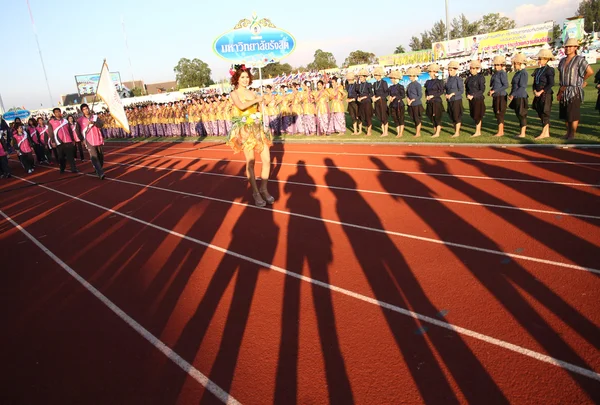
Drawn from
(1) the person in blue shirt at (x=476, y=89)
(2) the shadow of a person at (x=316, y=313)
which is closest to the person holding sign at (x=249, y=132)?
(2) the shadow of a person at (x=316, y=313)

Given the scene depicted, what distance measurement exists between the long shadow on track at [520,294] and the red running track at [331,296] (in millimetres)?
17

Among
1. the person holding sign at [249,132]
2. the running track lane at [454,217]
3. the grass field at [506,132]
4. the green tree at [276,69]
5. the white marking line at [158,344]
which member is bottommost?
the white marking line at [158,344]

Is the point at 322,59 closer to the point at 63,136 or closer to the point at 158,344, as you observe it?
the point at 63,136

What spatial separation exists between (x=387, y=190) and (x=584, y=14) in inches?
4281

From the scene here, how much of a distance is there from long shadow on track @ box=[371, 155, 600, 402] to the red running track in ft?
0.06

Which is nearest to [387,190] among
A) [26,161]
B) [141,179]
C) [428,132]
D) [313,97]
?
[428,132]

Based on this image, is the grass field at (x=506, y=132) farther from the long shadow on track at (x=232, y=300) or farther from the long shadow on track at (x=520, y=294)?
the long shadow on track at (x=232, y=300)

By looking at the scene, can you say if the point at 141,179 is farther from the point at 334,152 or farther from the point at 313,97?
the point at 313,97

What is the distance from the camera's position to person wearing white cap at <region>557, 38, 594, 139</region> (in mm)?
8375

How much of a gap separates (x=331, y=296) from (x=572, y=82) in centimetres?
840

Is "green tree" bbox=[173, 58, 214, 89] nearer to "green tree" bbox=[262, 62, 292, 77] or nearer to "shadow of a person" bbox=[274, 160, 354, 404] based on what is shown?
"green tree" bbox=[262, 62, 292, 77]

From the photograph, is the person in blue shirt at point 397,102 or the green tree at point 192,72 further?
the green tree at point 192,72

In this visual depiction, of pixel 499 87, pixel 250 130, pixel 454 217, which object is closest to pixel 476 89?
pixel 499 87

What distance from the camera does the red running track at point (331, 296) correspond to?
2713 millimetres
